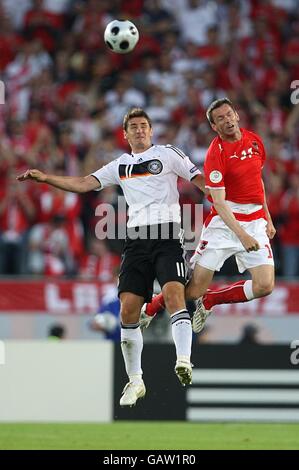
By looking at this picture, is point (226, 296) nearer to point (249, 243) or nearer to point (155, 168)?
point (249, 243)

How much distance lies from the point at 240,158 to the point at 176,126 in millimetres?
8429

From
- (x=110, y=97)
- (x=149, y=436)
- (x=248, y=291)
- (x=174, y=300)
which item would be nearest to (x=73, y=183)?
(x=174, y=300)

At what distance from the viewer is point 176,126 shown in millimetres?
20406

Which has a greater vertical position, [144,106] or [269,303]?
[144,106]

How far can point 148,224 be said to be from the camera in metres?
11.9

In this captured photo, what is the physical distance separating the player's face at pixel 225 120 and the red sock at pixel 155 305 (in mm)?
1740

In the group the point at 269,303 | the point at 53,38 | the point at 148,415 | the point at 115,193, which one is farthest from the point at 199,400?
the point at 53,38

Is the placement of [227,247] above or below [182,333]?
above

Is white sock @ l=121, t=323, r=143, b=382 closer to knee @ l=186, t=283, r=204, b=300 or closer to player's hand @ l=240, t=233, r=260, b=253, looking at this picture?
knee @ l=186, t=283, r=204, b=300

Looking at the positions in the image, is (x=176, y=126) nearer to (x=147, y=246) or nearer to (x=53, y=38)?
(x=53, y=38)

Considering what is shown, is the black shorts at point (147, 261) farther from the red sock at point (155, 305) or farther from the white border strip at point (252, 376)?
the white border strip at point (252, 376)

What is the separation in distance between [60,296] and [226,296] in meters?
5.67

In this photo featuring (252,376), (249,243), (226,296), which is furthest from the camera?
(252,376)

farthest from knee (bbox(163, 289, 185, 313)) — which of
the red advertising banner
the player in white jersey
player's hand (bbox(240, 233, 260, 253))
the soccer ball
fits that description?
the red advertising banner
